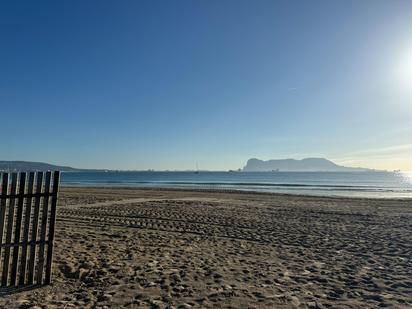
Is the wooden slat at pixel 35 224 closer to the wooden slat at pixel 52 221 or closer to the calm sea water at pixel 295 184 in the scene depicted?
the wooden slat at pixel 52 221

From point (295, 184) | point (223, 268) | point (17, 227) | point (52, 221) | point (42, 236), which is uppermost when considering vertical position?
point (295, 184)

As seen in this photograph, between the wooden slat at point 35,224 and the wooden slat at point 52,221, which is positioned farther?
the wooden slat at point 52,221

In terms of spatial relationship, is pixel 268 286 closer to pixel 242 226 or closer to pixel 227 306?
pixel 227 306

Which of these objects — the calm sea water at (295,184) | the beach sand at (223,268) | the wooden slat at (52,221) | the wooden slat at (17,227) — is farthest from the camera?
the calm sea water at (295,184)

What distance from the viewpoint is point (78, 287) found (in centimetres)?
548

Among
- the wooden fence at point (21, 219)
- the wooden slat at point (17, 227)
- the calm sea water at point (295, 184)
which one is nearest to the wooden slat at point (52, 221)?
the wooden fence at point (21, 219)

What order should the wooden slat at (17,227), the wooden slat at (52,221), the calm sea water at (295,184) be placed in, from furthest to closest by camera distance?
the calm sea water at (295,184), the wooden slat at (52,221), the wooden slat at (17,227)

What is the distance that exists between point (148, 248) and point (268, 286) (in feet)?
12.1

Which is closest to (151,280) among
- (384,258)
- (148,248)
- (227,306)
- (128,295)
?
(128,295)

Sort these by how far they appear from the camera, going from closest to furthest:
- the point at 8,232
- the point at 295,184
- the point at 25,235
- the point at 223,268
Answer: the point at 8,232 → the point at 25,235 → the point at 223,268 → the point at 295,184

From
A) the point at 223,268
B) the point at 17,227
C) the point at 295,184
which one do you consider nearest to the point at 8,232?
the point at 17,227

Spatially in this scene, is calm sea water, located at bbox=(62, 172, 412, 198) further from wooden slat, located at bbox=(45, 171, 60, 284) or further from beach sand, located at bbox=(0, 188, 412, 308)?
wooden slat, located at bbox=(45, 171, 60, 284)

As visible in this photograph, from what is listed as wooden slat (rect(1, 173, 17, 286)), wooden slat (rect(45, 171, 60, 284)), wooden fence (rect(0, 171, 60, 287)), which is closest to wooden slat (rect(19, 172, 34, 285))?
wooden fence (rect(0, 171, 60, 287))

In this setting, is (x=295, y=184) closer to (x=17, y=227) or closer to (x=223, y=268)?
(x=223, y=268)
